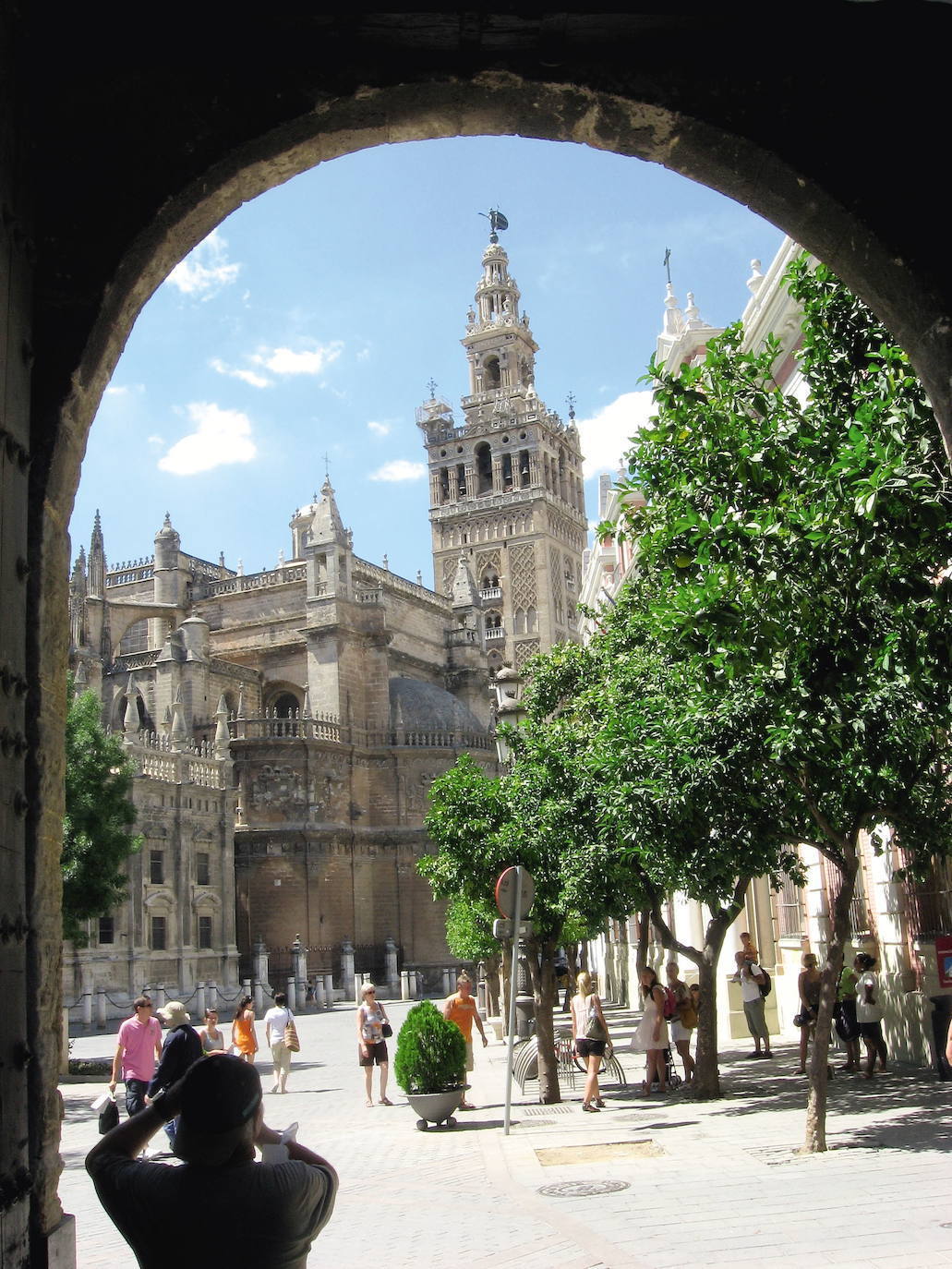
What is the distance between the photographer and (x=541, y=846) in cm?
1480

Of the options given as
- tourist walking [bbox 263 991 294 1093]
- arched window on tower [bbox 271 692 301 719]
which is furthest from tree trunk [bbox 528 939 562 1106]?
arched window on tower [bbox 271 692 301 719]

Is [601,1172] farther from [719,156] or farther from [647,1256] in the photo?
[719,156]

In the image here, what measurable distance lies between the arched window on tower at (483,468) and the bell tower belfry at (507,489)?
0.19ft

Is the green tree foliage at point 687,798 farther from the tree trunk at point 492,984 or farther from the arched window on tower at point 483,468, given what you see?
the arched window on tower at point 483,468

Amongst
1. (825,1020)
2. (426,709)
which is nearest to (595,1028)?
(825,1020)

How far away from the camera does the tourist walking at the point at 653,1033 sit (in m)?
13.8

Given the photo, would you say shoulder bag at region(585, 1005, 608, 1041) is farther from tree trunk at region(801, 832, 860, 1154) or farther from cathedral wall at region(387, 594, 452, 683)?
cathedral wall at region(387, 594, 452, 683)

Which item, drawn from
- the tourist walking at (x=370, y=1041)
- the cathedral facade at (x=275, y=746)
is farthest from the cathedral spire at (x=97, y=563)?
the tourist walking at (x=370, y=1041)

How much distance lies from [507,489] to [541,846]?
63499mm

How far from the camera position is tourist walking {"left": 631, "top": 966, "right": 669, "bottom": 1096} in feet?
45.4

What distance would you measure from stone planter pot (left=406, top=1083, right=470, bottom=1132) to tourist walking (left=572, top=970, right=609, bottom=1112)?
1.34 meters

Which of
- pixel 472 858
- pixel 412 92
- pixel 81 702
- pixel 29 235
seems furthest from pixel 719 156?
pixel 81 702

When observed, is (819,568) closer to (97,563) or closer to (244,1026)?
(244,1026)

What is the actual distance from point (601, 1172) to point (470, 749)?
39230 millimetres
